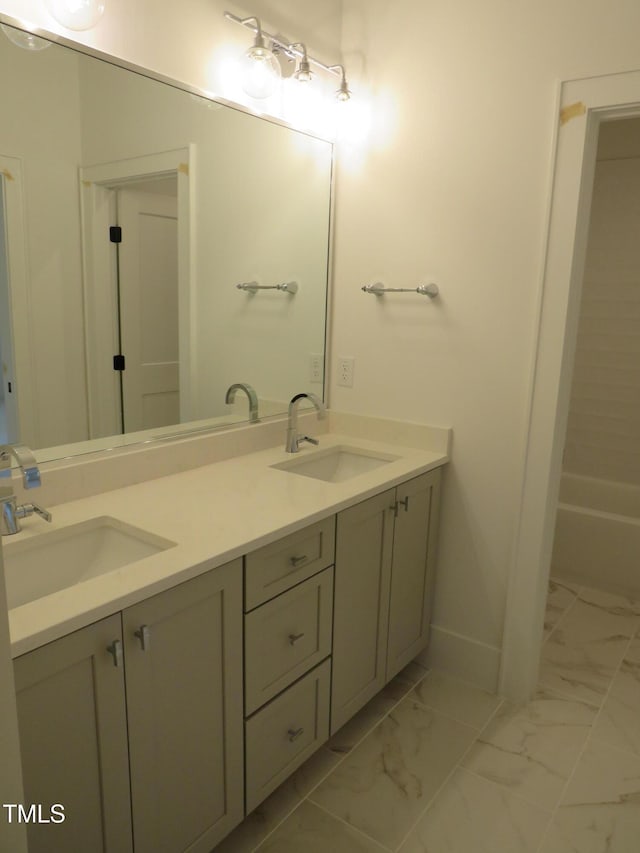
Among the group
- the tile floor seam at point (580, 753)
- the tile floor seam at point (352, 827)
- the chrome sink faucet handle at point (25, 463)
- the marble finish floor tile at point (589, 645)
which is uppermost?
the chrome sink faucet handle at point (25, 463)

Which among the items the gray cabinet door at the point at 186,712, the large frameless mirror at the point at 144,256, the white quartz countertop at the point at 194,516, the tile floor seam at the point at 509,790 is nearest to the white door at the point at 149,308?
the large frameless mirror at the point at 144,256

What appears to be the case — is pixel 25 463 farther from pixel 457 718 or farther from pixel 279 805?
pixel 457 718

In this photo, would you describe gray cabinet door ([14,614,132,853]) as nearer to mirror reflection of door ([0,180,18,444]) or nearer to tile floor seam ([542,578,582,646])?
mirror reflection of door ([0,180,18,444])

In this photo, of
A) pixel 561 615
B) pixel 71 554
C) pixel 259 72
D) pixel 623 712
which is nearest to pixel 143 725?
pixel 71 554

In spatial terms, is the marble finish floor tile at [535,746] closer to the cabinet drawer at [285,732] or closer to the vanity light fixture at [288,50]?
the cabinet drawer at [285,732]

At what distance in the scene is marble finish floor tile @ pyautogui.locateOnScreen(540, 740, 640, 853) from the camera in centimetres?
167

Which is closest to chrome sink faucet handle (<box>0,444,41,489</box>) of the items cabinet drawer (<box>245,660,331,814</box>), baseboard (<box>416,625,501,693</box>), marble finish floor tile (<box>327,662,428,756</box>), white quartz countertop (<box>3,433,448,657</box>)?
white quartz countertop (<box>3,433,448,657</box>)

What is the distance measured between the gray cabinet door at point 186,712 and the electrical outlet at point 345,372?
124 centimetres

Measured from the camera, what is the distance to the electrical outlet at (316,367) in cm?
254

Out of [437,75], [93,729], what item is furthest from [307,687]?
[437,75]

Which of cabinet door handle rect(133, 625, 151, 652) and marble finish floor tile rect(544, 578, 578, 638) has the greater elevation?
cabinet door handle rect(133, 625, 151, 652)

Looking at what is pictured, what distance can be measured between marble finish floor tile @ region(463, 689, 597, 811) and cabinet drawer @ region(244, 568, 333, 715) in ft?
2.20

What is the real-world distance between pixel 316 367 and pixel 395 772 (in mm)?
1463

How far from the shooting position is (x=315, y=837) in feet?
5.48
